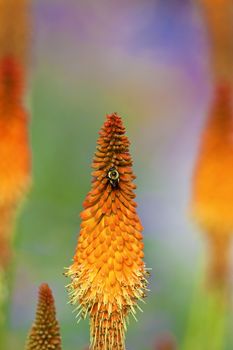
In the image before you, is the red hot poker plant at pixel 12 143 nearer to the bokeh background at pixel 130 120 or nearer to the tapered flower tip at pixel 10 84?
the tapered flower tip at pixel 10 84

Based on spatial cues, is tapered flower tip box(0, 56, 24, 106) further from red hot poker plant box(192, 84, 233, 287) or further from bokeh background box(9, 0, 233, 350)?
bokeh background box(9, 0, 233, 350)

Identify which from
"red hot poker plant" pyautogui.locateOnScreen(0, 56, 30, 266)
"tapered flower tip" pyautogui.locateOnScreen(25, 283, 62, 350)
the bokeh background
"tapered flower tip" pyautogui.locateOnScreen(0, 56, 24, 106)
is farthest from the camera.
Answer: the bokeh background

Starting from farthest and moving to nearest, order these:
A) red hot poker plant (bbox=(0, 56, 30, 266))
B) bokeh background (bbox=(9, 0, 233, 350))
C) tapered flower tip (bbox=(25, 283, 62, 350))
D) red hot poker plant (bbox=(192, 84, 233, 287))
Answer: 1. bokeh background (bbox=(9, 0, 233, 350))
2. red hot poker plant (bbox=(192, 84, 233, 287))
3. red hot poker plant (bbox=(0, 56, 30, 266))
4. tapered flower tip (bbox=(25, 283, 62, 350))

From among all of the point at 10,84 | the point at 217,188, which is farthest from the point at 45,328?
the point at 217,188

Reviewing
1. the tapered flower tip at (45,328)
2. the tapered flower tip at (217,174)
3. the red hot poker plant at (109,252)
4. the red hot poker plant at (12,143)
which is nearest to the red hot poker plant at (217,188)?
the tapered flower tip at (217,174)

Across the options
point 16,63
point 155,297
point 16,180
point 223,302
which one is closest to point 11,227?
point 16,180

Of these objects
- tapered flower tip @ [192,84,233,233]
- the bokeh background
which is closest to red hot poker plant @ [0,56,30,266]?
tapered flower tip @ [192,84,233,233]

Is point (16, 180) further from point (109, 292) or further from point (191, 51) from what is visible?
point (191, 51)
